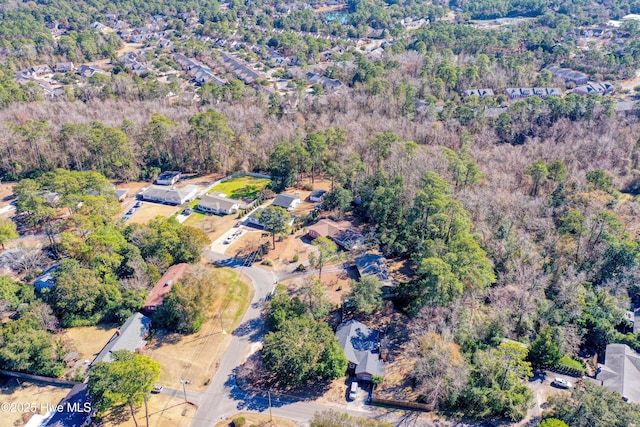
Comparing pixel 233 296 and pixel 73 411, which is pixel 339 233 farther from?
pixel 73 411

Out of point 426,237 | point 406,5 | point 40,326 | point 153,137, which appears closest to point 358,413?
point 426,237

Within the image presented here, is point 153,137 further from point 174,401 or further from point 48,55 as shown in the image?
point 48,55

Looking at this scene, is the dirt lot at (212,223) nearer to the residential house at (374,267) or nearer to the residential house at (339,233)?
the residential house at (339,233)

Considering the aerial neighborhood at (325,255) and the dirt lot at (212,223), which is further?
the dirt lot at (212,223)

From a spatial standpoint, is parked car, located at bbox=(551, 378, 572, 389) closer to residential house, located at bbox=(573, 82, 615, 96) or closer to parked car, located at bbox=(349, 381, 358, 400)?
parked car, located at bbox=(349, 381, 358, 400)

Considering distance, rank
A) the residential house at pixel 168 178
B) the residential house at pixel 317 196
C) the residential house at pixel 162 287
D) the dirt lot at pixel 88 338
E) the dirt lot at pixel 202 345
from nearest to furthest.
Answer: the dirt lot at pixel 202 345 < the dirt lot at pixel 88 338 < the residential house at pixel 162 287 < the residential house at pixel 317 196 < the residential house at pixel 168 178

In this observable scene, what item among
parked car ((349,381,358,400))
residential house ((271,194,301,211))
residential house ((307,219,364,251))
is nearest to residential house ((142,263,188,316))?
residential house ((307,219,364,251))

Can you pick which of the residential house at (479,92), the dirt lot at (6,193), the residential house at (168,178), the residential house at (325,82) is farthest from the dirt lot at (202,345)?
the residential house at (479,92)
